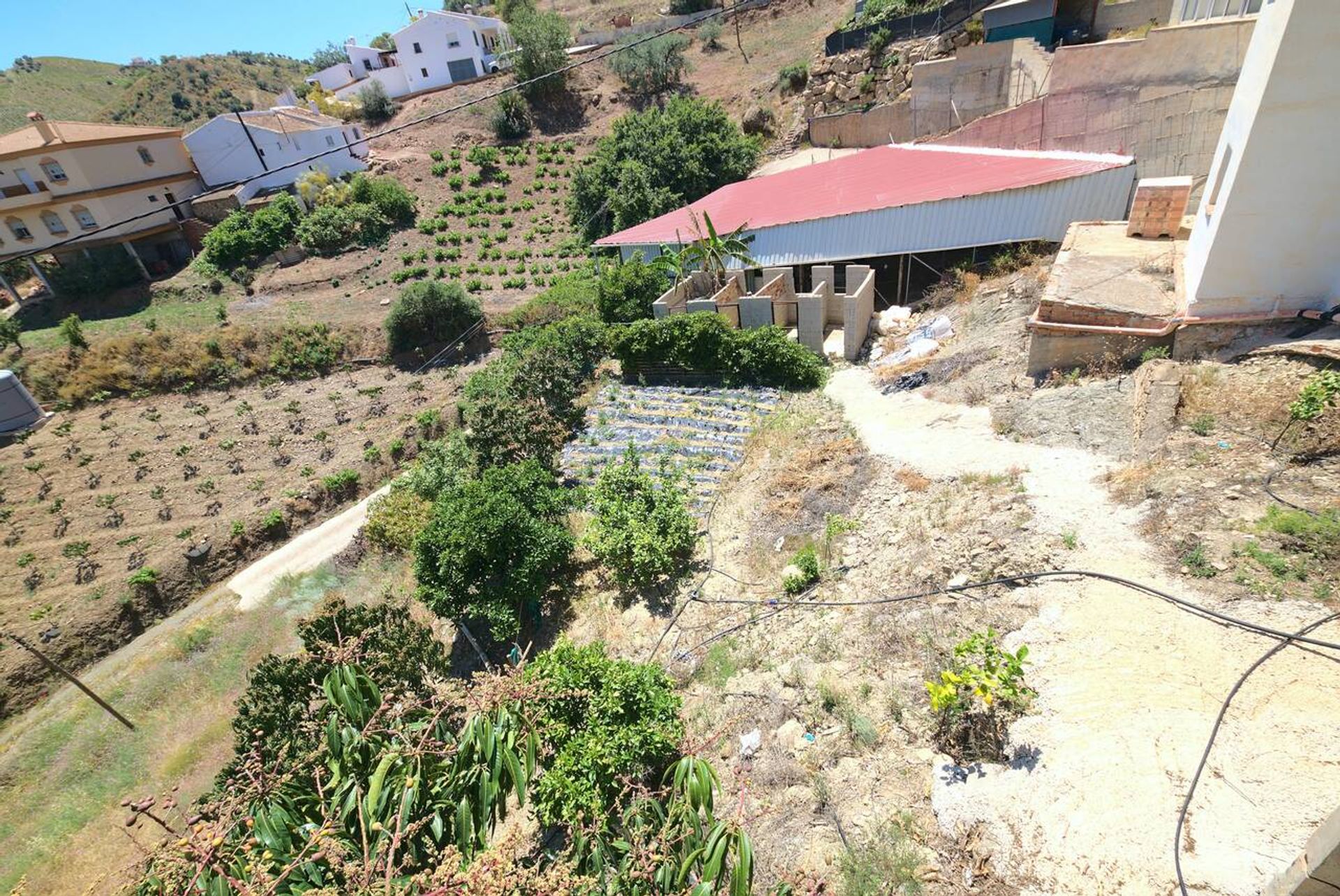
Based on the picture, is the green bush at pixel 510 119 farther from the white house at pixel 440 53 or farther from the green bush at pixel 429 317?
the green bush at pixel 429 317

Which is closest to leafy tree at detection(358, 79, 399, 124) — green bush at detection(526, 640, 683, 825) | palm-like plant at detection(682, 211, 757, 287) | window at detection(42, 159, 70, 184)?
window at detection(42, 159, 70, 184)

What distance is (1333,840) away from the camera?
3674 mm

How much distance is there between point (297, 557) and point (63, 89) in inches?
4046

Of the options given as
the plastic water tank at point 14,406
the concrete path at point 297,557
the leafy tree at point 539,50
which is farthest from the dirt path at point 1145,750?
the leafy tree at point 539,50

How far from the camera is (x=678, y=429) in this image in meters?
16.3

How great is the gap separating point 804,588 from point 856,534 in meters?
1.45

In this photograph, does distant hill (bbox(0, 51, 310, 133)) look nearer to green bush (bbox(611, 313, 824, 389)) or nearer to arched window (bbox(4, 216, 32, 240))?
arched window (bbox(4, 216, 32, 240))

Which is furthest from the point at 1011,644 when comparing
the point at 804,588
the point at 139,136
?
the point at 139,136

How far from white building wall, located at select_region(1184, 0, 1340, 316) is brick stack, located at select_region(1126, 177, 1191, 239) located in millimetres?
3396

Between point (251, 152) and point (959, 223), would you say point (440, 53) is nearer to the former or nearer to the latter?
point (251, 152)

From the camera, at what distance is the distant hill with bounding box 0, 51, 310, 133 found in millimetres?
71125

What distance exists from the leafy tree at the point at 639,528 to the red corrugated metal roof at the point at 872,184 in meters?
11.1

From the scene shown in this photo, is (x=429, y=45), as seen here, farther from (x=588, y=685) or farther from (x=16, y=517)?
(x=588, y=685)

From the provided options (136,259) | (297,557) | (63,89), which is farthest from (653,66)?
(63,89)
